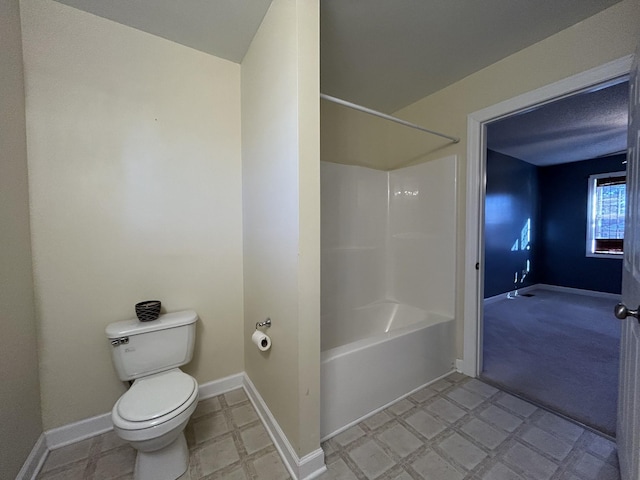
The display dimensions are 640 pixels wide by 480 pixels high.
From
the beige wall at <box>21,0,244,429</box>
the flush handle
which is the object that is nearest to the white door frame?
the flush handle

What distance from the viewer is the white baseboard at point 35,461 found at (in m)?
1.12

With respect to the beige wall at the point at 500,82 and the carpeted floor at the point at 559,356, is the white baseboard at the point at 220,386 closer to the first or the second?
the beige wall at the point at 500,82

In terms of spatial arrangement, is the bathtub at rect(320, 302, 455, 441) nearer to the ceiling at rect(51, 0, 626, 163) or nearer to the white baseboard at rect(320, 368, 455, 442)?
the white baseboard at rect(320, 368, 455, 442)

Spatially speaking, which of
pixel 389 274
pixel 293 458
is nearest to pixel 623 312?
pixel 293 458

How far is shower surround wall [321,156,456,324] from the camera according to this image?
2129mm

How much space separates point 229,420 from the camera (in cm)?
153

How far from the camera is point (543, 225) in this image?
16.2ft

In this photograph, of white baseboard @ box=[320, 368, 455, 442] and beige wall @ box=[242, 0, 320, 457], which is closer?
beige wall @ box=[242, 0, 320, 457]

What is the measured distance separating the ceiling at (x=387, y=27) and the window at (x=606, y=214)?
176 inches

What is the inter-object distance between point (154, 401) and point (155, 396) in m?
0.04

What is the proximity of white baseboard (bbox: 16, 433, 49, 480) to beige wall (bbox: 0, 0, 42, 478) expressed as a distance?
31mm

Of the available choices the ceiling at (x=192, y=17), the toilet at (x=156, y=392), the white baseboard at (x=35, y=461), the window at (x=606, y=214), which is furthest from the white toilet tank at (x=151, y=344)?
the window at (x=606, y=214)

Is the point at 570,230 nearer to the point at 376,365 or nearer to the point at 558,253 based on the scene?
the point at 558,253

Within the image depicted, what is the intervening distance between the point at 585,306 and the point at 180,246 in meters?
5.53
